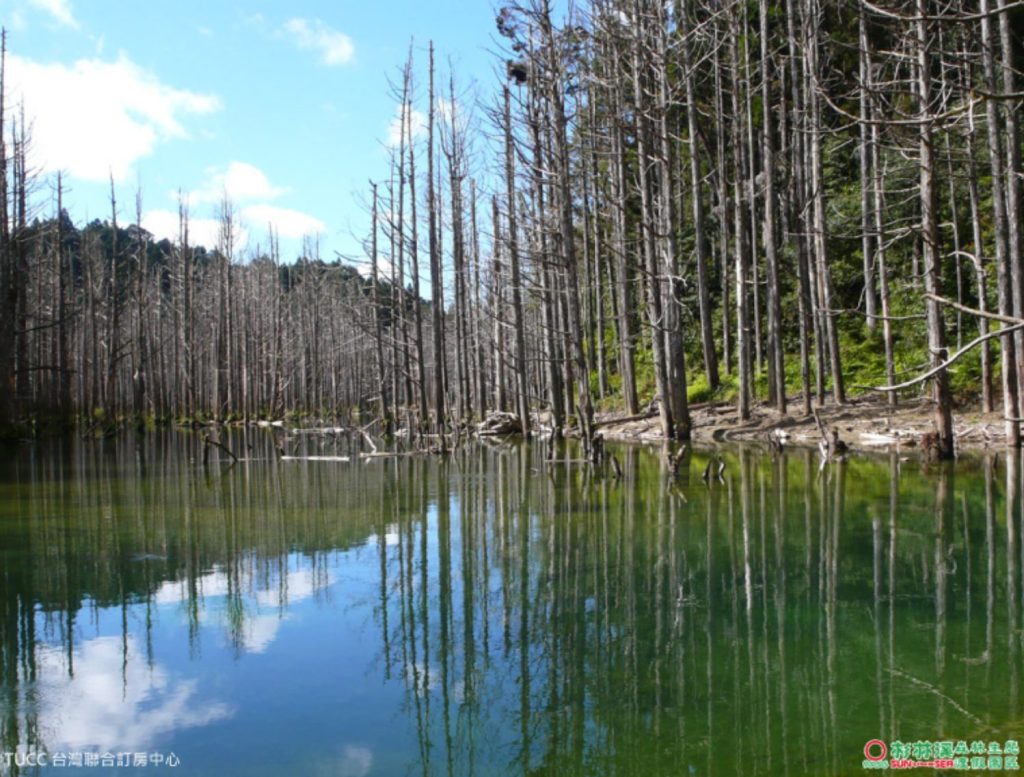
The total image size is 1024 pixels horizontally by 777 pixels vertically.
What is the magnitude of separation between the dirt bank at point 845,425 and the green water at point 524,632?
485 cm

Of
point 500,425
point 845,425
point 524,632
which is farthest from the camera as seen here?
point 500,425

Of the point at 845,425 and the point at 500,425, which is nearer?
the point at 845,425

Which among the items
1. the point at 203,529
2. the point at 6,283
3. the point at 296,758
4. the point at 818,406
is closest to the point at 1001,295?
the point at 818,406

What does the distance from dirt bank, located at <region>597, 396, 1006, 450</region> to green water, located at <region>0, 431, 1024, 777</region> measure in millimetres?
4851

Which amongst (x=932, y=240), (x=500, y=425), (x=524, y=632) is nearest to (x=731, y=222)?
(x=500, y=425)

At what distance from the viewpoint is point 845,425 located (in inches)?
683

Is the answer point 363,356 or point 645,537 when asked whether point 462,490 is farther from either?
point 363,356

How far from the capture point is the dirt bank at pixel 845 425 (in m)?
15.2

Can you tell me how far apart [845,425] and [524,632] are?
1386cm

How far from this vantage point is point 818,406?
1912cm

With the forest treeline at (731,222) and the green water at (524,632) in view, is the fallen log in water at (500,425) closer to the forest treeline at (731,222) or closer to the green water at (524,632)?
the forest treeline at (731,222)

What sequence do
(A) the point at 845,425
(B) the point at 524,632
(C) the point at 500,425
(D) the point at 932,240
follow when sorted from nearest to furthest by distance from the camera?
(B) the point at 524,632 < (D) the point at 932,240 < (A) the point at 845,425 < (C) the point at 500,425

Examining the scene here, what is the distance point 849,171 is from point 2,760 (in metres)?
27.7

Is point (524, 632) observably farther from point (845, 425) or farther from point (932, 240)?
point (845, 425)
